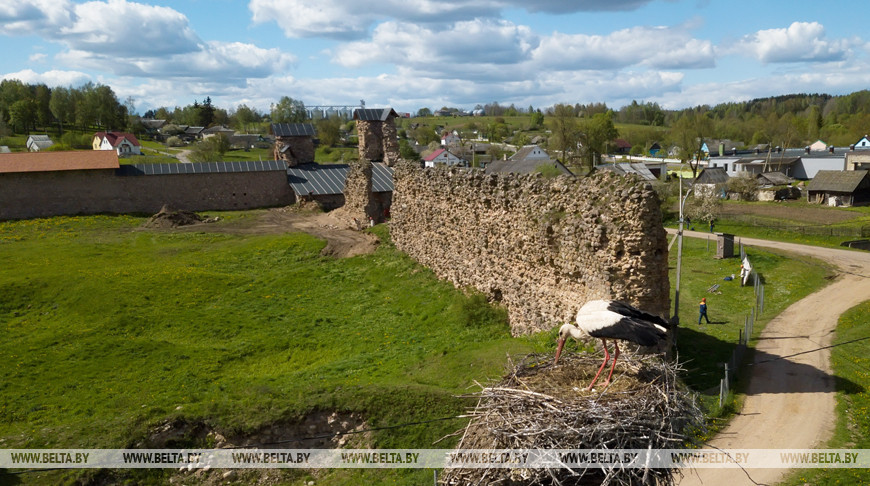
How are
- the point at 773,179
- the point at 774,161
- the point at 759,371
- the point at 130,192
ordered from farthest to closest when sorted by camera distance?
1. the point at 774,161
2. the point at 773,179
3. the point at 130,192
4. the point at 759,371

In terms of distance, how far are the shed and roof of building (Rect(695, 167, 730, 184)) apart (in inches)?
438

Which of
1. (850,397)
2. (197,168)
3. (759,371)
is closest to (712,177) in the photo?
(197,168)

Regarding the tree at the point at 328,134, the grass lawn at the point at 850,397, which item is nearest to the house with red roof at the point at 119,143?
the tree at the point at 328,134

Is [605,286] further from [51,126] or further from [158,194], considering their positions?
[51,126]

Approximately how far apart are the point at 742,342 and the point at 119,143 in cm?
8455

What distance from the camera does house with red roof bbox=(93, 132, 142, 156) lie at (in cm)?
8400

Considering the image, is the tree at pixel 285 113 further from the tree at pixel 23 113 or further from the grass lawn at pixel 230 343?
the grass lawn at pixel 230 343

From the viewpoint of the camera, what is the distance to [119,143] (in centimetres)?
8381

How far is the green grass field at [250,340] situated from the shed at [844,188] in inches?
1251

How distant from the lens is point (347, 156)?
85250 millimetres

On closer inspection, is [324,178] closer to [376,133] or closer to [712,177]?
[376,133]

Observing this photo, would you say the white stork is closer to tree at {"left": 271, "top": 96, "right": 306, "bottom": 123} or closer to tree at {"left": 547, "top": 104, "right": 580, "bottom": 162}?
tree at {"left": 547, "top": 104, "right": 580, "bottom": 162}

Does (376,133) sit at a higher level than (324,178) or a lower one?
higher

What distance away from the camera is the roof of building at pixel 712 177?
69625mm
